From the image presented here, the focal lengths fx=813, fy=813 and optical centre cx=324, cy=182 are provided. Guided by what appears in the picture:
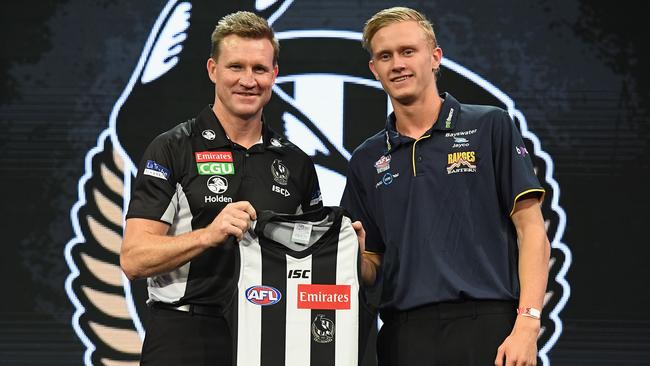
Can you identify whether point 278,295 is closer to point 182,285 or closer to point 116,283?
point 182,285

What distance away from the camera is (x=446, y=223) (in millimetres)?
2316

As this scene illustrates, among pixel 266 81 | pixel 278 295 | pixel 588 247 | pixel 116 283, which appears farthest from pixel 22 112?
pixel 588 247

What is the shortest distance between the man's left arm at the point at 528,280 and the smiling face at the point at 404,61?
1.48ft

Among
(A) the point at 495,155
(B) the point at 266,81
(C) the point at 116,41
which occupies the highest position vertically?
(C) the point at 116,41

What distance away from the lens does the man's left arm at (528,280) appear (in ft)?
7.03

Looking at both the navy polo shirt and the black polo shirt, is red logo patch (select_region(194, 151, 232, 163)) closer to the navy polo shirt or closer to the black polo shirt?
the black polo shirt

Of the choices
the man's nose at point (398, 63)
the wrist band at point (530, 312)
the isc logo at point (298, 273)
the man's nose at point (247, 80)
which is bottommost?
the wrist band at point (530, 312)

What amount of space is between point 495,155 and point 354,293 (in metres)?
0.57

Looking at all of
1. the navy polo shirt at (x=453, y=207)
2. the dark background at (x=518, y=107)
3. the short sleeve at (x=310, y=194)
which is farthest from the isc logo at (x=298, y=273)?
the dark background at (x=518, y=107)

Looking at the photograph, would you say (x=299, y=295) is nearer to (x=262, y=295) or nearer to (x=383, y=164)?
(x=262, y=295)

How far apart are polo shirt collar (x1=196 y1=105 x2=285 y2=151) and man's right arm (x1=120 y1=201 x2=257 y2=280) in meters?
0.30

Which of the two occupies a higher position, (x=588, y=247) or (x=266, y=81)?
(x=266, y=81)

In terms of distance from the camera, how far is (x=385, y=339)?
2.40 m

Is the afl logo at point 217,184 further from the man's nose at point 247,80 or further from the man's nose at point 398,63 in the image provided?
the man's nose at point 398,63
